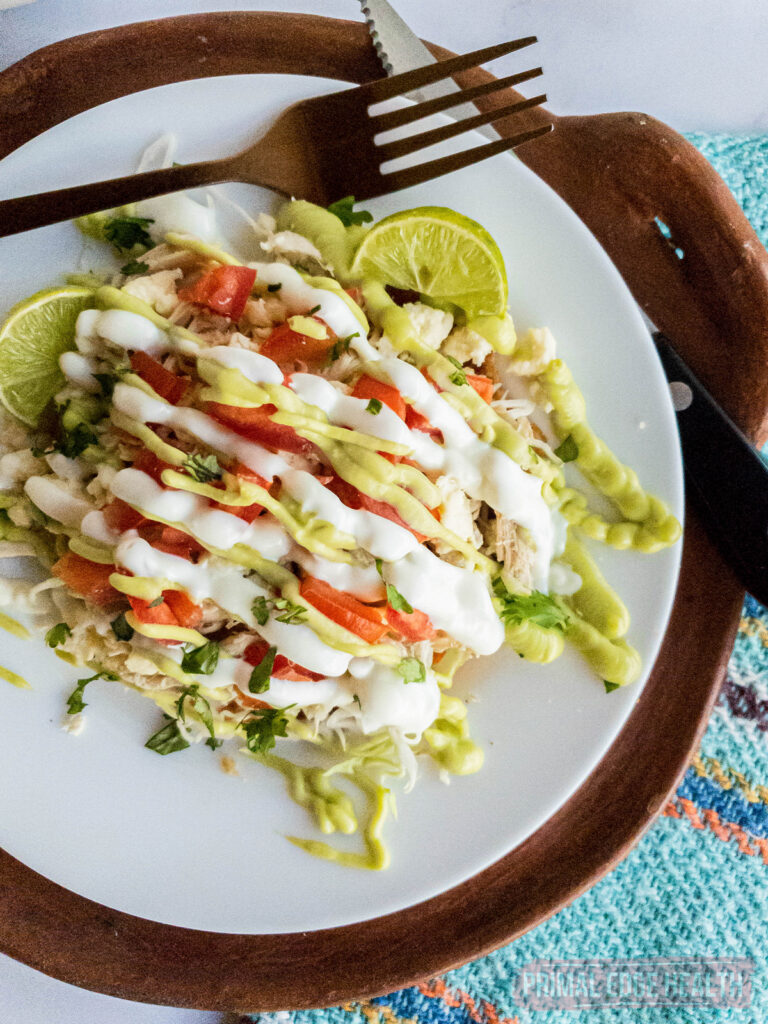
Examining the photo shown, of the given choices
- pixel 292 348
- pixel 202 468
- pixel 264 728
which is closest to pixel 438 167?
pixel 292 348

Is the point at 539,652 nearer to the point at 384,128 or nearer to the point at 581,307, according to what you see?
the point at 581,307

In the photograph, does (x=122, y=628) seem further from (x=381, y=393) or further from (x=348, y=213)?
(x=348, y=213)

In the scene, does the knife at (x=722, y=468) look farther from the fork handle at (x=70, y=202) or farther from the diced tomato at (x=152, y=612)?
the diced tomato at (x=152, y=612)

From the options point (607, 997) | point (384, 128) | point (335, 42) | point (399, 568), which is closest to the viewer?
point (399, 568)

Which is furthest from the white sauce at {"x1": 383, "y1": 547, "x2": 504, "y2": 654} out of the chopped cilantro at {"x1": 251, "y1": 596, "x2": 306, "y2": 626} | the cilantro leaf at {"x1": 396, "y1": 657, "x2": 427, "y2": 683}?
the chopped cilantro at {"x1": 251, "y1": 596, "x2": 306, "y2": 626}

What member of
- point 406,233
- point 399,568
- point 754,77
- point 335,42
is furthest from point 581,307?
point 754,77

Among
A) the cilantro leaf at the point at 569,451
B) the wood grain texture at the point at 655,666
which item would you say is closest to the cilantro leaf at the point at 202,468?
the cilantro leaf at the point at 569,451
